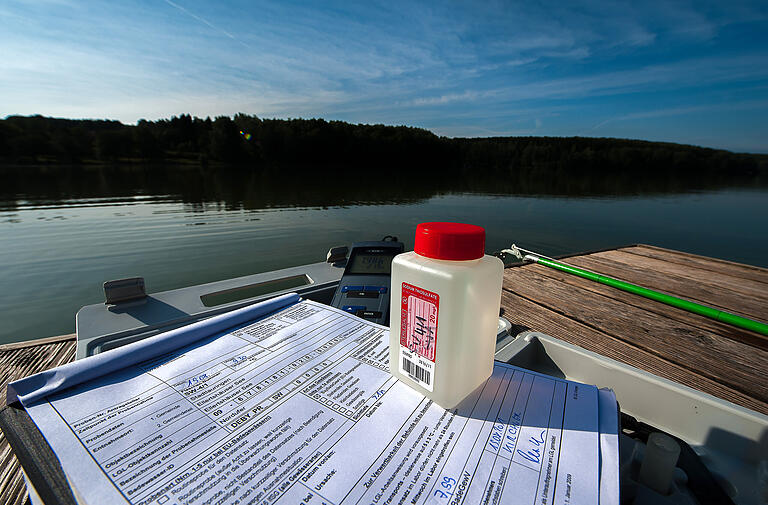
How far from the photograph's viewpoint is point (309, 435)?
0.44 meters

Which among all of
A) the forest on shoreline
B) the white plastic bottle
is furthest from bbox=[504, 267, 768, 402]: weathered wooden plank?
the forest on shoreline

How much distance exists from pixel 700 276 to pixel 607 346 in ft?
4.91

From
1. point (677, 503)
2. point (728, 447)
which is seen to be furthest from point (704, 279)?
point (677, 503)

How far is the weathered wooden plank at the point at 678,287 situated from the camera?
152 centimetres

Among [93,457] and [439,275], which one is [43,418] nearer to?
[93,457]

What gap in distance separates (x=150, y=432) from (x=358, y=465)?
0.28m

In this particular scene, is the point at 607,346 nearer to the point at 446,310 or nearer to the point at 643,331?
the point at 643,331

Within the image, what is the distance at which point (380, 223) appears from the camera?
29.1 feet

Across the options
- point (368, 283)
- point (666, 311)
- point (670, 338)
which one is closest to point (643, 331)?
point (670, 338)

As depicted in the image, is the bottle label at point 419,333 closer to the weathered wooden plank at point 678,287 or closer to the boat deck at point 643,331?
the boat deck at point 643,331

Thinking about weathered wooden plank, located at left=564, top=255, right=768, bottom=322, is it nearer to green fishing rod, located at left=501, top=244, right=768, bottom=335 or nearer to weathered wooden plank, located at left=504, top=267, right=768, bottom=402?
green fishing rod, located at left=501, top=244, right=768, bottom=335

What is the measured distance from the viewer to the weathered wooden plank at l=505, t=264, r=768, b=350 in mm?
1206

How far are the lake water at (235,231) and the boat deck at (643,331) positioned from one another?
3.55m

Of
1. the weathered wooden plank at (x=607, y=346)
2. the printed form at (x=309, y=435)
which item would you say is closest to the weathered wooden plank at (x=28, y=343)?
the printed form at (x=309, y=435)
